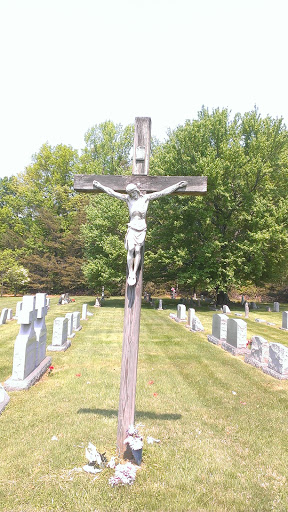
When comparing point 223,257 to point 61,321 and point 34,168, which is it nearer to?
point 61,321

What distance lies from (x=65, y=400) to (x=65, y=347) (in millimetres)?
4291

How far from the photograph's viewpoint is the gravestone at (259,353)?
339 inches

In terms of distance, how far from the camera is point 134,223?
159 inches

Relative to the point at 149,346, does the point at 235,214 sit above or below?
above

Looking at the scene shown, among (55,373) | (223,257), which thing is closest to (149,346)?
(55,373)

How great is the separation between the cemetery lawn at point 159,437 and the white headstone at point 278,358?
1.09 feet

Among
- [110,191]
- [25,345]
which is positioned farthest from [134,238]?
[25,345]

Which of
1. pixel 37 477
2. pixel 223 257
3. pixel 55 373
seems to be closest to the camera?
pixel 37 477

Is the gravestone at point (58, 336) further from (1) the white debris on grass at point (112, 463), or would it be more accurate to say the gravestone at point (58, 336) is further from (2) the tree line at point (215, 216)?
(2) the tree line at point (215, 216)

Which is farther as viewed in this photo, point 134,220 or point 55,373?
point 55,373

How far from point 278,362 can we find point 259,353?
911 millimetres

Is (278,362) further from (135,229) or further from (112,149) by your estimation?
(112,149)

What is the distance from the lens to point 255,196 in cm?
2242

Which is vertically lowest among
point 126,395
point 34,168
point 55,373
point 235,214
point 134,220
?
point 55,373
